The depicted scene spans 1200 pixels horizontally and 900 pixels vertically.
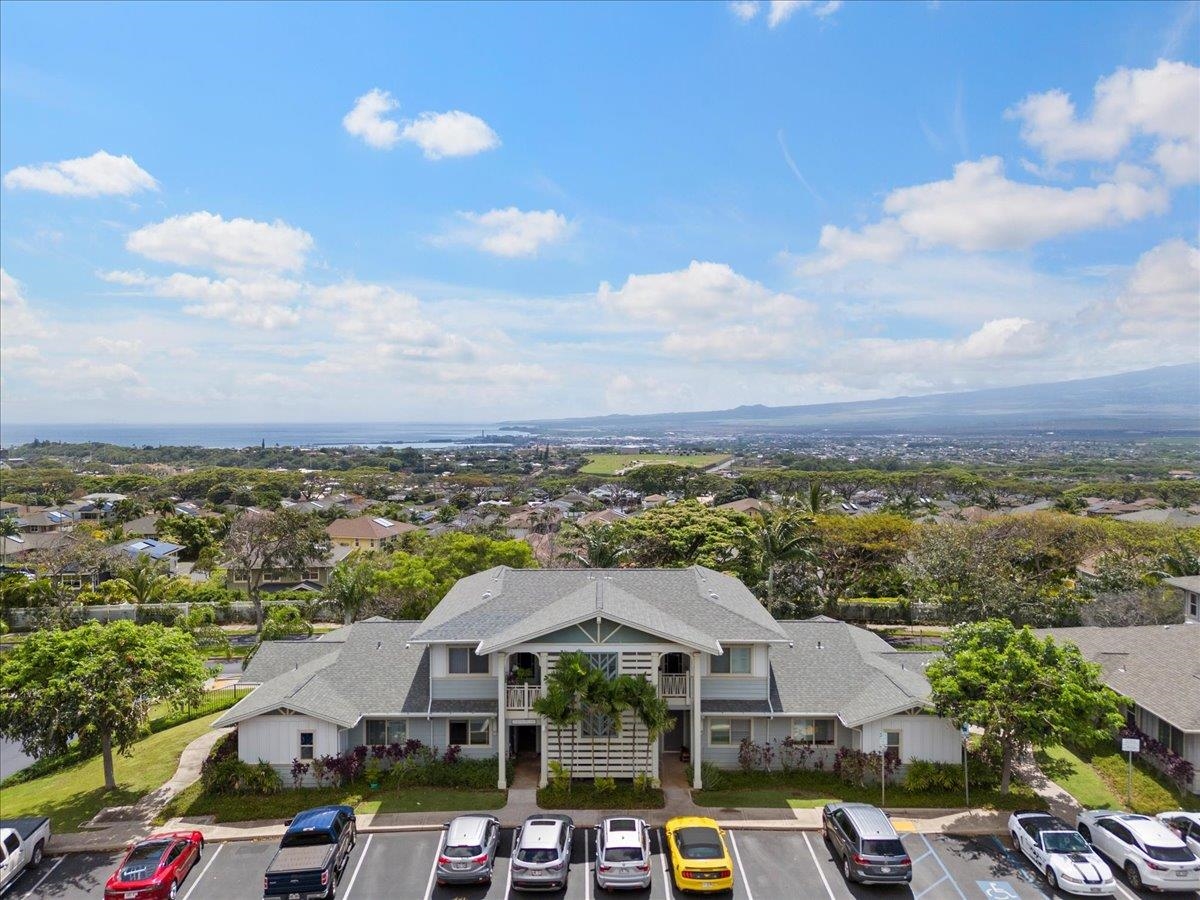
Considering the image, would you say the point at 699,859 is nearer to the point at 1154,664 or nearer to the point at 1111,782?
the point at 1111,782

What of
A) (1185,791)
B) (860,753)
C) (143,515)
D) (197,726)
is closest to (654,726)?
A: (860,753)

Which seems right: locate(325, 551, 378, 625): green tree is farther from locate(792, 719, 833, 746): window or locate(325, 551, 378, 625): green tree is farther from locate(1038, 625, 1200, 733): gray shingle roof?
locate(1038, 625, 1200, 733): gray shingle roof

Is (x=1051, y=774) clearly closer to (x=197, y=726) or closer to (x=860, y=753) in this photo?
(x=860, y=753)

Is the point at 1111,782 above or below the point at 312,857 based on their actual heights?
below

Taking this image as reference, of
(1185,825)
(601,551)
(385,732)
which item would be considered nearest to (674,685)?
(385,732)

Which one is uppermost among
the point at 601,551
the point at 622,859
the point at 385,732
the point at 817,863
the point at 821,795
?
the point at 601,551

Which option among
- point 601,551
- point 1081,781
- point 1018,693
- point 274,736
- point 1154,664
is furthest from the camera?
point 601,551
